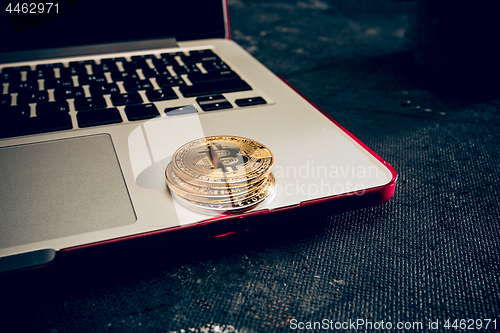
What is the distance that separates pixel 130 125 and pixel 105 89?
84 millimetres

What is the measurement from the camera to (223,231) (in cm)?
25

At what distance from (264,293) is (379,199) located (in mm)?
117

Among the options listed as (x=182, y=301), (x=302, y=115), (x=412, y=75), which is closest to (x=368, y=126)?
(x=302, y=115)

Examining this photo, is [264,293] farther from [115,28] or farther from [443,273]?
[115,28]

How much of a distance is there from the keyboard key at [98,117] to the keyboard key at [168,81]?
80 mm

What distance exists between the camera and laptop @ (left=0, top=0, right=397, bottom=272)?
25 centimetres

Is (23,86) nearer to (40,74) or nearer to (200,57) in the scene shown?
(40,74)

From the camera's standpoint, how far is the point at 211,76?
46 cm

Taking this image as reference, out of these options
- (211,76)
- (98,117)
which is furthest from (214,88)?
(98,117)

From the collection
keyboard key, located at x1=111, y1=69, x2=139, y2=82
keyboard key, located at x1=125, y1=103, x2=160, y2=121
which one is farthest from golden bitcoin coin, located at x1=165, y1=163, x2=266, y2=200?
keyboard key, located at x1=111, y1=69, x2=139, y2=82

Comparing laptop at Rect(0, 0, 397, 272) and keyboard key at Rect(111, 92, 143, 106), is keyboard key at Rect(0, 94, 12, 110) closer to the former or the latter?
laptop at Rect(0, 0, 397, 272)

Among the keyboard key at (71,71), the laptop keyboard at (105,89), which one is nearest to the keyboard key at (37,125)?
the laptop keyboard at (105,89)
